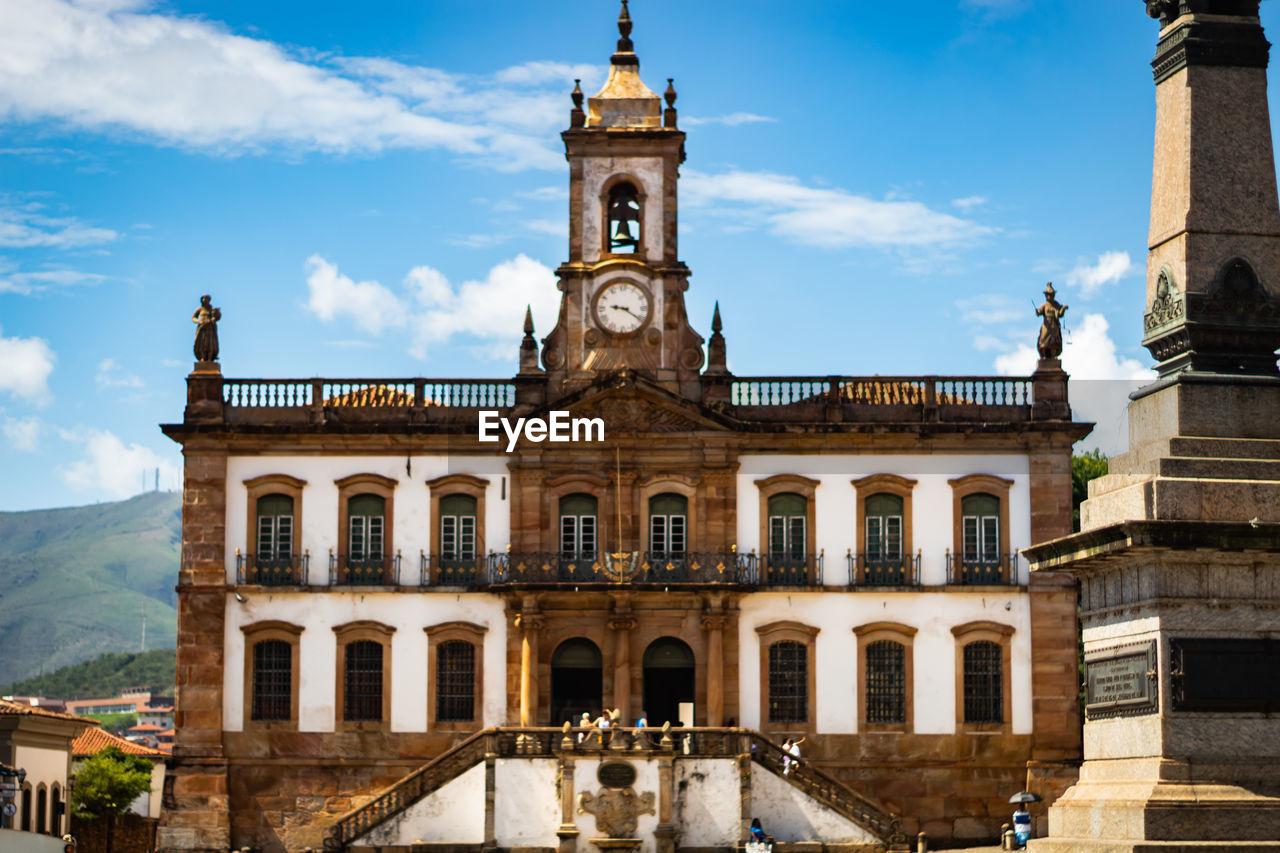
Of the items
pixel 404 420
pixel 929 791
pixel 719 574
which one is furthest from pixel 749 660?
pixel 404 420

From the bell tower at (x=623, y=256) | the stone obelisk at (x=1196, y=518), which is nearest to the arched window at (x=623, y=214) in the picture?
the bell tower at (x=623, y=256)

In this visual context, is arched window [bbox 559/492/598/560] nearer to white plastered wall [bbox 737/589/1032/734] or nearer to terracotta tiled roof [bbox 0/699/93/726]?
white plastered wall [bbox 737/589/1032/734]

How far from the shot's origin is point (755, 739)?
1485 inches

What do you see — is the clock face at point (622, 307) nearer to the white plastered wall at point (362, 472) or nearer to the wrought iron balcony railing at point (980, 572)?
the white plastered wall at point (362, 472)

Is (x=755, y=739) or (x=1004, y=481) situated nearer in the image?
(x=755, y=739)

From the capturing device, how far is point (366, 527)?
42281 mm

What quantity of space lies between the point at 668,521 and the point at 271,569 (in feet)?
28.0

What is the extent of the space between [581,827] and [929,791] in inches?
332

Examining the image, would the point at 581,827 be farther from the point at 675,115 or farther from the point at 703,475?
the point at 675,115

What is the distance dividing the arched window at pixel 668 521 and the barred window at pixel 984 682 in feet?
21.2

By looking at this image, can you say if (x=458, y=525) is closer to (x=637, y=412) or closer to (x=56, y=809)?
(x=637, y=412)

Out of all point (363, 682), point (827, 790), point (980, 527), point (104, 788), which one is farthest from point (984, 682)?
point (104, 788)

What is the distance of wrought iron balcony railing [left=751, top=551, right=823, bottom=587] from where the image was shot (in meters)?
41.8

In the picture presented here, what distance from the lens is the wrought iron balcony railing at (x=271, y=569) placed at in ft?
138
